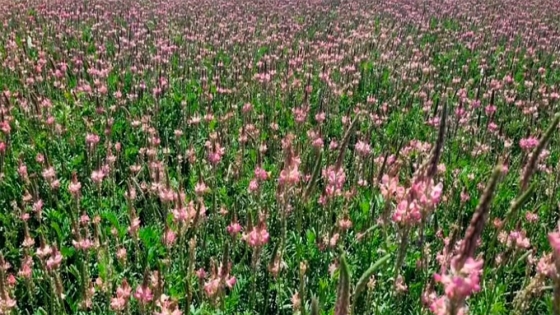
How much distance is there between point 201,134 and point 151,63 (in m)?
2.07

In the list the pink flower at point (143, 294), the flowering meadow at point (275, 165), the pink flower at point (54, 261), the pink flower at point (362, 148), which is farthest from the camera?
the pink flower at point (362, 148)

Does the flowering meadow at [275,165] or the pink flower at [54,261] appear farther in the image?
the pink flower at [54,261]

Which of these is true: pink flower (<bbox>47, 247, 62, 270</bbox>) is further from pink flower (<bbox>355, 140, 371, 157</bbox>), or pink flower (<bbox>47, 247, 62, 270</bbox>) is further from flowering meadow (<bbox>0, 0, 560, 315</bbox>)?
pink flower (<bbox>355, 140, 371, 157</bbox>)

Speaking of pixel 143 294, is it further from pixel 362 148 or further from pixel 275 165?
pixel 275 165

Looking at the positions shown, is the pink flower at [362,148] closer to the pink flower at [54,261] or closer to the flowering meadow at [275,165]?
the flowering meadow at [275,165]

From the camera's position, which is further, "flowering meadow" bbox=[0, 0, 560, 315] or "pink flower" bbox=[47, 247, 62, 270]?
"pink flower" bbox=[47, 247, 62, 270]

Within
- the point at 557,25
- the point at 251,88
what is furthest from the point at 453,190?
the point at 557,25

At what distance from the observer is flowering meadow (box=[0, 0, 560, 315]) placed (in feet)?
7.47

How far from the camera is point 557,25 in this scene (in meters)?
11.0

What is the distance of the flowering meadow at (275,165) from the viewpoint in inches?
89.7

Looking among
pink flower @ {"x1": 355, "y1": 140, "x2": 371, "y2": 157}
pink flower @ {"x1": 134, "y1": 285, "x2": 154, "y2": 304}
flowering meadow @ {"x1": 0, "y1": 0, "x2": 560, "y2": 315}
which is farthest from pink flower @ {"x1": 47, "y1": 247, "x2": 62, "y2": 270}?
pink flower @ {"x1": 355, "y1": 140, "x2": 371, "y2": 157}

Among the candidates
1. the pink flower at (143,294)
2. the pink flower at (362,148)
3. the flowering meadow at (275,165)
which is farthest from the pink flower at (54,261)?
the pink flower at (362,148)

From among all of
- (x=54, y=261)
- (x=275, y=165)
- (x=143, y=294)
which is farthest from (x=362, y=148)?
(x=54, y=261)

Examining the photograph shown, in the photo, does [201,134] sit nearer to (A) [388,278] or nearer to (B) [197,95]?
(B) [197,95]
